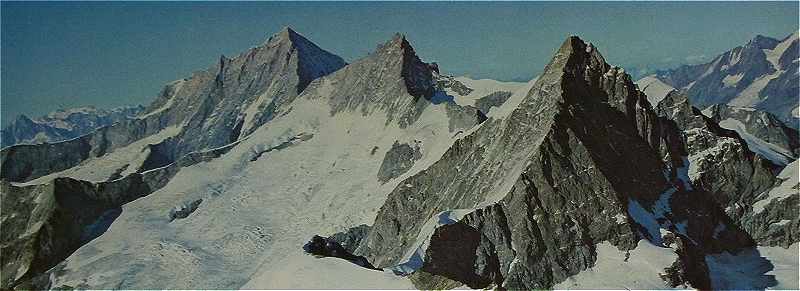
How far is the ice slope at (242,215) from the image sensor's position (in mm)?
138000

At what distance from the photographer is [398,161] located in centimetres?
17200

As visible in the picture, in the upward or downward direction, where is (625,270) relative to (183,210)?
downward

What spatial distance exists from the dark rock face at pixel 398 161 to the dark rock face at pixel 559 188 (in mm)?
25856

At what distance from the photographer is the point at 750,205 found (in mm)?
154375

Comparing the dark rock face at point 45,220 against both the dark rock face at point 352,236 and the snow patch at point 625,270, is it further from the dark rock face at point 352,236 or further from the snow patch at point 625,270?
the snow patch at point 625,270

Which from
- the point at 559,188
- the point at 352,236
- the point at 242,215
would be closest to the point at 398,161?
the point at 352,236

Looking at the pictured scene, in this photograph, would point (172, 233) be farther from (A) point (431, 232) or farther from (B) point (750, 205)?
(B) point (750, 205)

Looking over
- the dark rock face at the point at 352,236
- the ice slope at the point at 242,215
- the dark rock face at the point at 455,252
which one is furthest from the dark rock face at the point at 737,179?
the dark rock face at the point at 352,236

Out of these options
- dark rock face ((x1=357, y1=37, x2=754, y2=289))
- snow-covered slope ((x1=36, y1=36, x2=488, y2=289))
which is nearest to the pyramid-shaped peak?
dark rock face ((x1=357, y1=37, x2=754, y2=289))

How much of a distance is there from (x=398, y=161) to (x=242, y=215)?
38.8 m

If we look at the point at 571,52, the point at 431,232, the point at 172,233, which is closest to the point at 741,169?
the point at 571,52

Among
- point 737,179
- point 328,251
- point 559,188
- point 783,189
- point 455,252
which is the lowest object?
point 328,251

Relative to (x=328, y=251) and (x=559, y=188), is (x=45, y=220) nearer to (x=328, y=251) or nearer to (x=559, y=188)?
(x=328, y=251)

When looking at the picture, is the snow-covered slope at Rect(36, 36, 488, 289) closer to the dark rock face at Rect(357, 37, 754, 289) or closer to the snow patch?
the dark rock face at Rect(357, 37, 754, 289)
